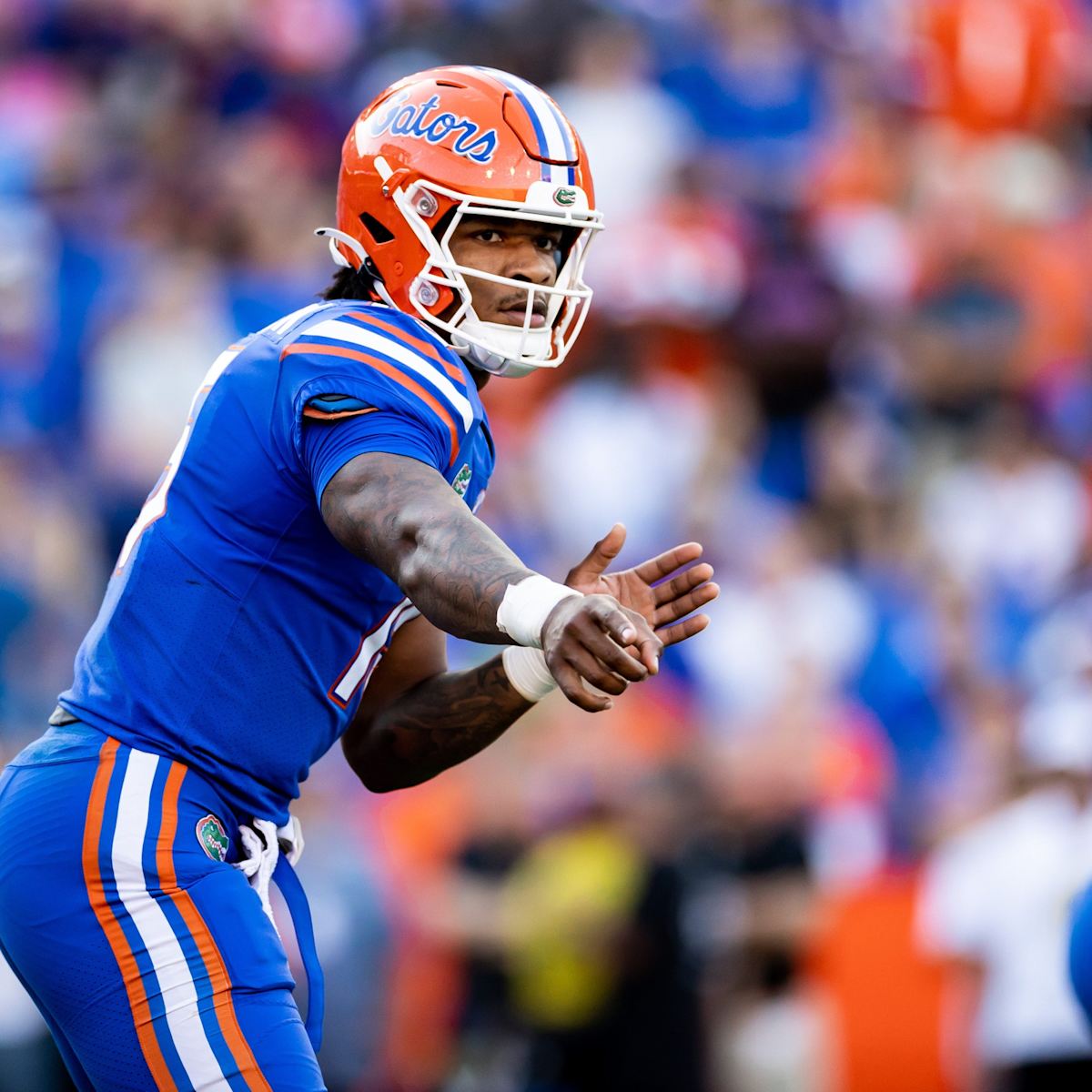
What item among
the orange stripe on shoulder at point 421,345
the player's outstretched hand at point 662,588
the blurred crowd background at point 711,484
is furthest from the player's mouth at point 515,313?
the blurred crowd background at point 711,484

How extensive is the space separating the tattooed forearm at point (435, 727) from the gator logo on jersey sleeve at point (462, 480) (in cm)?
54

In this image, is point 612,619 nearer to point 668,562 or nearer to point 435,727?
point 668,562

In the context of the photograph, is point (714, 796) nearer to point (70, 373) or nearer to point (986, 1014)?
point (986, 1014)

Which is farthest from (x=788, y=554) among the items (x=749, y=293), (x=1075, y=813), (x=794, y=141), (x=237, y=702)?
(x=237, y=702)

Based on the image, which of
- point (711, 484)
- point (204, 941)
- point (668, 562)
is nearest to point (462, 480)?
point (668, 562)

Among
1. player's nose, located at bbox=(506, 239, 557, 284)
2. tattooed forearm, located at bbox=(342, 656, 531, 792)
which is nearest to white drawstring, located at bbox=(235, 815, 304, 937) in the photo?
tattooed forearm, located at bbox=(342, 656, 531, 792)

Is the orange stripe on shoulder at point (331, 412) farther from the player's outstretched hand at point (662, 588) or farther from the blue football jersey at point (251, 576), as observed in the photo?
the player's outstretched hand at point (662, 588)

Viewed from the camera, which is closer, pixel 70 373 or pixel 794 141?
pixel 70 373

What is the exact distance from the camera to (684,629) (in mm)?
3154

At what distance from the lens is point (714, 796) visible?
6.84m

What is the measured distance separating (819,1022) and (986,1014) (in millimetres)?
583

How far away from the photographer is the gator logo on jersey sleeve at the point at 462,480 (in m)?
3.16

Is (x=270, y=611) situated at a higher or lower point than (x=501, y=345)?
lower

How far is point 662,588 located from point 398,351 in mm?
607
